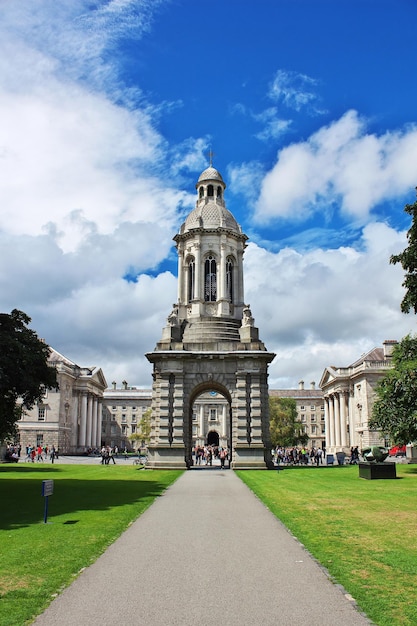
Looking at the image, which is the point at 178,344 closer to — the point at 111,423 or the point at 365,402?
the point at 365,402

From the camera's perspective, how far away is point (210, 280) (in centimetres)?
4653

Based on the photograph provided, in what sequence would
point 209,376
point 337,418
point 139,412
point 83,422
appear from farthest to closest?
point 139,412 < point 83,422 < point 337,418 < point 209,376

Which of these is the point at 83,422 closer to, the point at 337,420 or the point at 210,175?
the point at 337,420

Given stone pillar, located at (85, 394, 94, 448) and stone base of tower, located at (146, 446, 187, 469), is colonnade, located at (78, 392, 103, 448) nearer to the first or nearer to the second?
stone pillar, located at (85, 394, 94, 448)

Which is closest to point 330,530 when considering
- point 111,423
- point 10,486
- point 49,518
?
point 49,518

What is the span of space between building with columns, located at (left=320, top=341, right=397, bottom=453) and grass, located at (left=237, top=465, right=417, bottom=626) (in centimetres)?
5215

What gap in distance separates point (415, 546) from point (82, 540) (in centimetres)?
678

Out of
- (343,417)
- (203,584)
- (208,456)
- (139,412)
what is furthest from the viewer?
(139,412)

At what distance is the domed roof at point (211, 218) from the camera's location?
46.9m

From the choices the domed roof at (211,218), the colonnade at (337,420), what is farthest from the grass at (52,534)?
the colonnade at (337,420)

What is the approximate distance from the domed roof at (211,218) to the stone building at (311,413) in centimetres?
8202

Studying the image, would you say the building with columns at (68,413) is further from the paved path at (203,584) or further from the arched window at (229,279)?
the paved path at (203,584)

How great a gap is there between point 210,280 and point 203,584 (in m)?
38.5

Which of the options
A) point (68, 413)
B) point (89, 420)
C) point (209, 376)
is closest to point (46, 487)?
point (209, 376)
